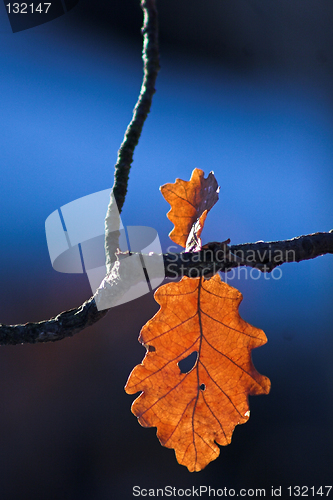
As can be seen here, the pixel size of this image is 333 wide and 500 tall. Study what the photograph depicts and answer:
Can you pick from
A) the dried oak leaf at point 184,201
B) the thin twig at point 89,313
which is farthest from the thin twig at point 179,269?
the dried oak leaf at point 184,201

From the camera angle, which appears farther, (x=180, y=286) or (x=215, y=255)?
(x=180, y=286)

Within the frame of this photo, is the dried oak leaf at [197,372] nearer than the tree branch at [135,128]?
No

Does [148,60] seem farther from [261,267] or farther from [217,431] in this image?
[217,431]

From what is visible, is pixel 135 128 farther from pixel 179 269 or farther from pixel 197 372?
pixel 197 372

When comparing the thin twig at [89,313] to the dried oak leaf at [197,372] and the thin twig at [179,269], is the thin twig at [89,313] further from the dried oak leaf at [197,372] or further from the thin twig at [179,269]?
the dried oak leaf at [197,372]

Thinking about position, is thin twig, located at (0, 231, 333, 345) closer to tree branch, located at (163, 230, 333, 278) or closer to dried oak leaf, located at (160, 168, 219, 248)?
tree branch, located at (163, 230, 333, 278)

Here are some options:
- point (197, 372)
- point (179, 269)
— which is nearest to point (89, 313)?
point (179, 269)

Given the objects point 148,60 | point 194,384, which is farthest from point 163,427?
point 148,60
